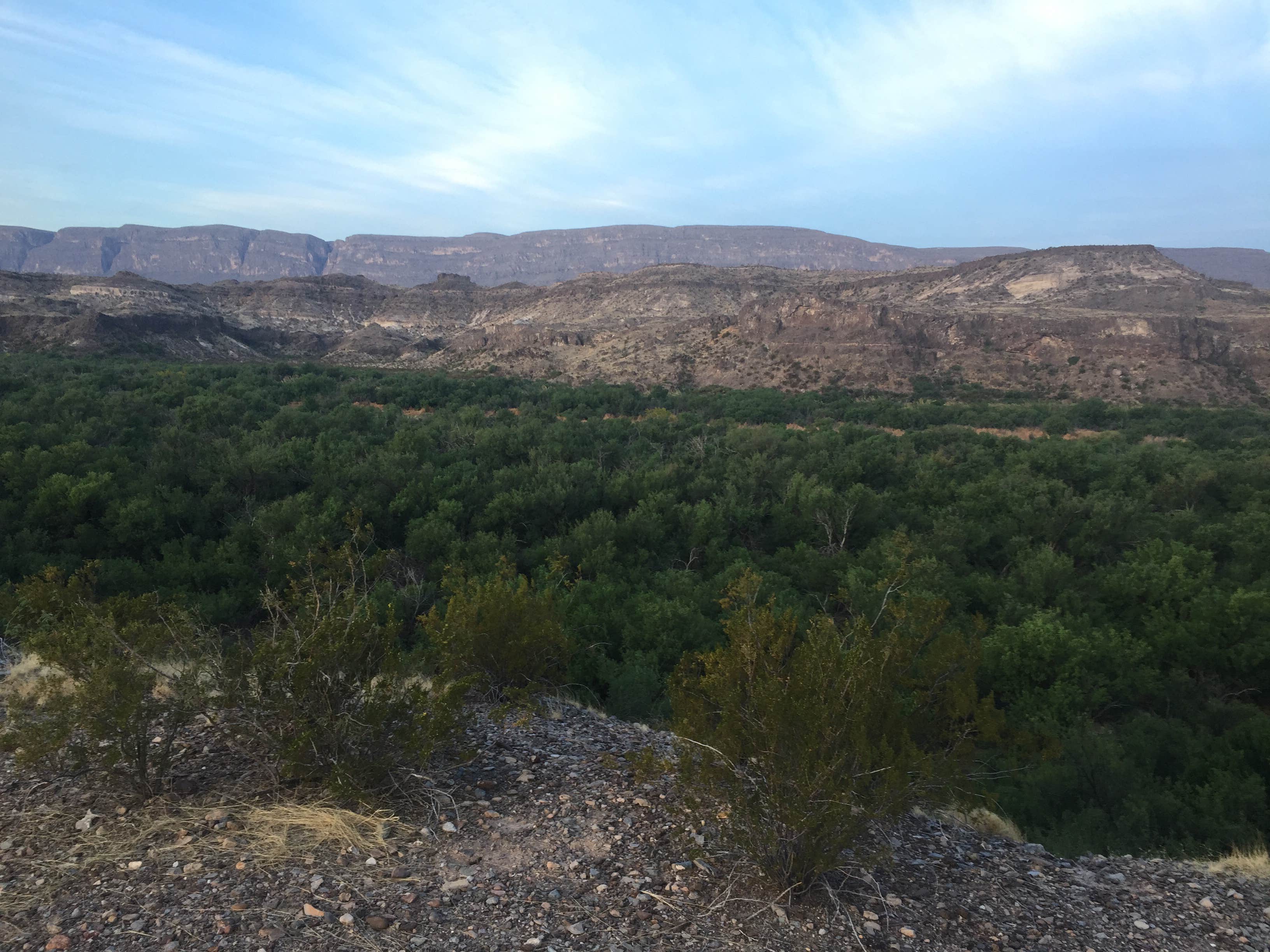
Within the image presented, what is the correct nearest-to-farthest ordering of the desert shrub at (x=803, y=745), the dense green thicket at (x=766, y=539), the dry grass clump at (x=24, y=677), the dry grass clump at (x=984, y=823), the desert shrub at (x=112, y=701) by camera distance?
the desert shrub at (x=803, y=745), the desert shrub at (x=112, y=701), the dry grass clump at (x=984, y=823), the dry grass clump at (x=24, y=677), the dense green thicket at (x=766, y=539)

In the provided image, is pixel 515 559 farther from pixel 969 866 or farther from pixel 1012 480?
pixel 1012 480

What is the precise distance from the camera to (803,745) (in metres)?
3.52

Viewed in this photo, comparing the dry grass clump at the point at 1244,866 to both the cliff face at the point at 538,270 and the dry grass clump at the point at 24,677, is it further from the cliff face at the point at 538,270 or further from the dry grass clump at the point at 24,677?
the cliff face at the point at 538,270

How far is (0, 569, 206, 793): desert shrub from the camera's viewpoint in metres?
3.95

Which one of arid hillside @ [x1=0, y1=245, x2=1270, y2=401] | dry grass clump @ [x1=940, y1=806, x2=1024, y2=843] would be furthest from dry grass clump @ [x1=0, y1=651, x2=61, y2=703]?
arid hillside @ [x1=0, y1=245, x2=1270, y2=401]

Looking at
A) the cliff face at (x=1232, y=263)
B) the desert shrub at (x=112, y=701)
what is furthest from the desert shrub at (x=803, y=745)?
the cliff face at (x=1232, y=263)

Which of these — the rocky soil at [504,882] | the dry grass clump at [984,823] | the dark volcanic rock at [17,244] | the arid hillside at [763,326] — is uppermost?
the dark volcanic rock at [17,244]

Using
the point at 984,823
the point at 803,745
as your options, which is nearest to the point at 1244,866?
the point at 984,823

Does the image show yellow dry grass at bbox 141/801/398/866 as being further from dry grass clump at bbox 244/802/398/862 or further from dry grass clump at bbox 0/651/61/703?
dry grass clump at bbox 0/651/61/703

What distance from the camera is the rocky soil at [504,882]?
317 cm

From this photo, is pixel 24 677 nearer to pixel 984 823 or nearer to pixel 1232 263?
pixel 984 823

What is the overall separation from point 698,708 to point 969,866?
71.4 inches

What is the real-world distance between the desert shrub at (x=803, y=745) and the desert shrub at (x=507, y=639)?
245 centimetres

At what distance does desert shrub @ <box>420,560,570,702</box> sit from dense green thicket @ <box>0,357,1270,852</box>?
1.24m
